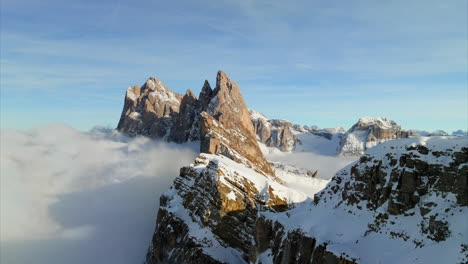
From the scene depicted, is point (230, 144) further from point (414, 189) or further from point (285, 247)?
point (414, 189)

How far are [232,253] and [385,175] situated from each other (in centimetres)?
4229

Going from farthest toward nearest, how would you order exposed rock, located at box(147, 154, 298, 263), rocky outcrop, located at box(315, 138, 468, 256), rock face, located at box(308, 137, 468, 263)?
1. exposed rock, located at box(147, 154, 298, 263)
2. rocky outcrop, located at box(315, 138, 468, 256)
3. rock face, located at box(308, 137, 468, 263)

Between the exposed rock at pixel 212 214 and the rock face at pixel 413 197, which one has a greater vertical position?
the rock face at pixel 413 197

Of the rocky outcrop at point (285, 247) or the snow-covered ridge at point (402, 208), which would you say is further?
the rocky outcrop at point (285, 247)

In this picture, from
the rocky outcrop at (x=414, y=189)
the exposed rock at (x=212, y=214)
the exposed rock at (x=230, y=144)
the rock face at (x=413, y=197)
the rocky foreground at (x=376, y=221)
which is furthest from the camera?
the exposed rock at (x=230, y=144)

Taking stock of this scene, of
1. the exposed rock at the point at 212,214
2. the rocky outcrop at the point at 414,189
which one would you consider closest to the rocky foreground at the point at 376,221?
the rocky outcrop at the point at 414,189

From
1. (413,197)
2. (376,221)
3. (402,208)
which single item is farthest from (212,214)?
(413,197)

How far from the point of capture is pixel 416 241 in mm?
34500

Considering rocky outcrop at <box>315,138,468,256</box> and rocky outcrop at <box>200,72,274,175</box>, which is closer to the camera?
rocky outcrop at <box>315,138,468,256</box>

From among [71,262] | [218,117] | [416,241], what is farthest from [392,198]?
[71,262]

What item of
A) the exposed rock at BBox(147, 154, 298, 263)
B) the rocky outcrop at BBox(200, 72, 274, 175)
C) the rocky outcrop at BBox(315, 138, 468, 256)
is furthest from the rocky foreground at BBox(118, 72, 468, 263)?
the rocky outcrop at BBox(200, 72, 274, 175)

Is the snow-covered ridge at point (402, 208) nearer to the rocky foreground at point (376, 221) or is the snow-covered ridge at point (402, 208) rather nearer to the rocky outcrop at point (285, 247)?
the rocky foreground at point (376, 221)

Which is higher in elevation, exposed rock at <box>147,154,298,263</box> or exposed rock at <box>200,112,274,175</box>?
exposed rock at <box>200,112,274,175</box>

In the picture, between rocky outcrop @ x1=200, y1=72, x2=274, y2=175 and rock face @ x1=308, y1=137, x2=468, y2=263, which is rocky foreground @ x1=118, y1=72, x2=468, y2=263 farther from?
rocky outcrop @ x1=200, y1=72, x2=274, y2=175
